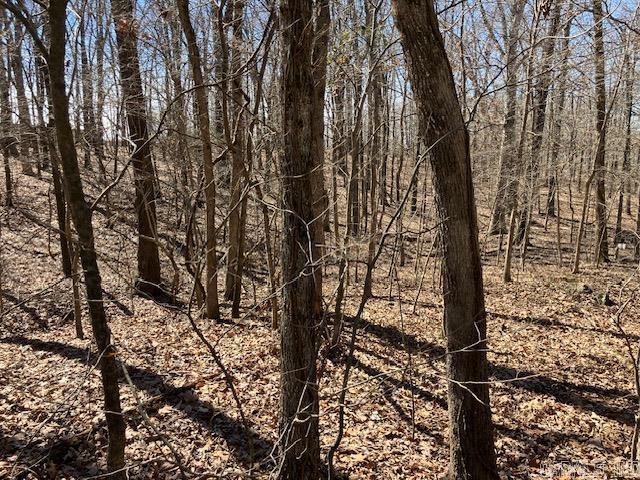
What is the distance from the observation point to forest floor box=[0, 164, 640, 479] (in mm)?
4867

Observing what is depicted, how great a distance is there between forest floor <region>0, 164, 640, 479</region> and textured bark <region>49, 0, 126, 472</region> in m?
0.23

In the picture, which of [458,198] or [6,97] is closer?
[458,198]

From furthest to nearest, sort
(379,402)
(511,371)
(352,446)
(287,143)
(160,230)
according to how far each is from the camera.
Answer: (160,230) → (511,371) → (379,402) → (352,446) → (287,143)

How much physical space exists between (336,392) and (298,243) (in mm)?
2038

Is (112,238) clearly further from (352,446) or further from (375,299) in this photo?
(352,446)

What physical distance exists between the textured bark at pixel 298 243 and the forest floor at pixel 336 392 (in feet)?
1.13

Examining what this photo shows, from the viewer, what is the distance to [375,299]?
424 inches

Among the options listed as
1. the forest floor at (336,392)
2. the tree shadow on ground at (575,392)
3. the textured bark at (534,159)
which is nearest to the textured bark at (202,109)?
the forest floor at (336,392)

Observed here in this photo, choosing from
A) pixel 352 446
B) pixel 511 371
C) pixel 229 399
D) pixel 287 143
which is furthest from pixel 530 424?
pixel 287 143

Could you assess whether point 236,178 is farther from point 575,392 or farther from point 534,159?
point 534,159

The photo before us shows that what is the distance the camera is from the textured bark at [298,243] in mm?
3539

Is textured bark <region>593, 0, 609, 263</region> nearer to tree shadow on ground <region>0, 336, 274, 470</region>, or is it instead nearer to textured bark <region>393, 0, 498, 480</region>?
textured bark <region>393, 0, 498, 480</region>

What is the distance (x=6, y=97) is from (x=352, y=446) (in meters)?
15.9

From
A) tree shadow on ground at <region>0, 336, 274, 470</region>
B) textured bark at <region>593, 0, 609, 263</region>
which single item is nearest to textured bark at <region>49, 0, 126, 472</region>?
tree shadow on ground at <region>0, 336, 274, 470</region>
